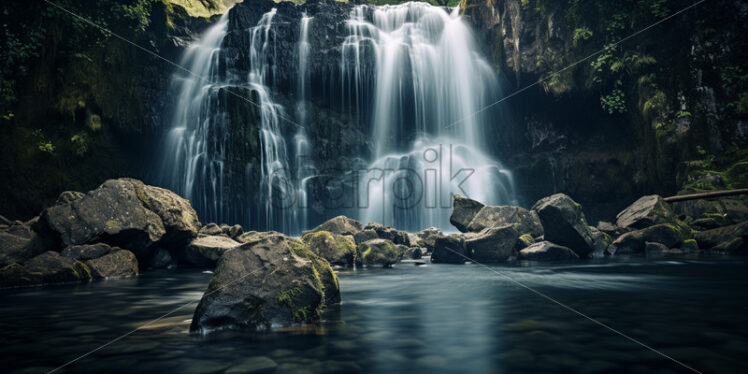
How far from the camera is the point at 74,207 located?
29.0 ft

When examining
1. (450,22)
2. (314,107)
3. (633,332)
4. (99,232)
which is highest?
(450,22)

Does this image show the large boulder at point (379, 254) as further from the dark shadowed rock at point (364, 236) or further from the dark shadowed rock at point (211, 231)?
the dark shadowed rock at point (211, 231)

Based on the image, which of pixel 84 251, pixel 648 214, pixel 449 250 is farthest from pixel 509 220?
pixel 84 251

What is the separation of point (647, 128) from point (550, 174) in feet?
16.3

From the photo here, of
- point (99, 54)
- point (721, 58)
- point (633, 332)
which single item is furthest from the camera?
point (99, 54)

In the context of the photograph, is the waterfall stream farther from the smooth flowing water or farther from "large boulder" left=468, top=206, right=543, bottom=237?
the smooth flowing water

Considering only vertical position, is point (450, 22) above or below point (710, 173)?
above

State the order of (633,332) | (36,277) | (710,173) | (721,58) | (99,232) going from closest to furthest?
(633,332), (36,277), (99,232), (710,173), (721,58)

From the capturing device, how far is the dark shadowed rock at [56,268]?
24.6 feet

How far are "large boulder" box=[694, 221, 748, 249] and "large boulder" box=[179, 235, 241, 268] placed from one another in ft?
44.5

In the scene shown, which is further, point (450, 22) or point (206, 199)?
point (450, 22)

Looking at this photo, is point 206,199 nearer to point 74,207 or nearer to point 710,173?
point 74,207

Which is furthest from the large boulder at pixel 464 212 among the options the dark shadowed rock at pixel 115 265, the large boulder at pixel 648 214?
the dark shadowed rock at pixel 115 265

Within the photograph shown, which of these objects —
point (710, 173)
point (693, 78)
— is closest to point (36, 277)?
point (710, 173)
